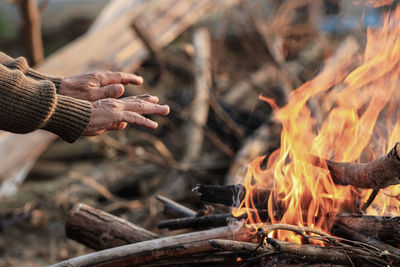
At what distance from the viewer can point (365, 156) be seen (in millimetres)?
2592

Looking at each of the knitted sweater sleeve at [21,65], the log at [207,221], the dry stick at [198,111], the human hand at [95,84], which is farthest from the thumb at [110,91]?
the dry stick at [198,111]

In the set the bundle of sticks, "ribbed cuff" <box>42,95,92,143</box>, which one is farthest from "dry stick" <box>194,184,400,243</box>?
"ribbed cuff" <box>42,95,92,143</box>

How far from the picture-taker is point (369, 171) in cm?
193

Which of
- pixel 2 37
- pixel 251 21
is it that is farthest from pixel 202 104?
pixel 2 37

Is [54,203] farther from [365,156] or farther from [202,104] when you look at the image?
[365,156]

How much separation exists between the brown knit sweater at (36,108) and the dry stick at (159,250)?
0.58m

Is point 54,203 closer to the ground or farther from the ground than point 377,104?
closer to the ground

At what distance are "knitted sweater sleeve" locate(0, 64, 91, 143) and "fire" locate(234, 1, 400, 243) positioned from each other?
2.87 ft

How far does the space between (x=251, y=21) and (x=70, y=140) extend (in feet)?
12.9

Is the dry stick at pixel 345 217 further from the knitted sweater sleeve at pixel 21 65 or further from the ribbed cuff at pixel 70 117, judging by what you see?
the knitted sweater sleeve at pixel 21 65

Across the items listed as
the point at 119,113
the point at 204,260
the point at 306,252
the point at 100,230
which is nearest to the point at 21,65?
the point at 119,113

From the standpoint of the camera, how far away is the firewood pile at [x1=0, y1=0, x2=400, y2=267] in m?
1.98

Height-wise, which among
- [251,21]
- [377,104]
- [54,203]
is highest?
[251,21]

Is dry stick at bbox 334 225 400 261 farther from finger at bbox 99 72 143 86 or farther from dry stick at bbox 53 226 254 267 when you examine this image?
finger at bbox 99 72 143 86
